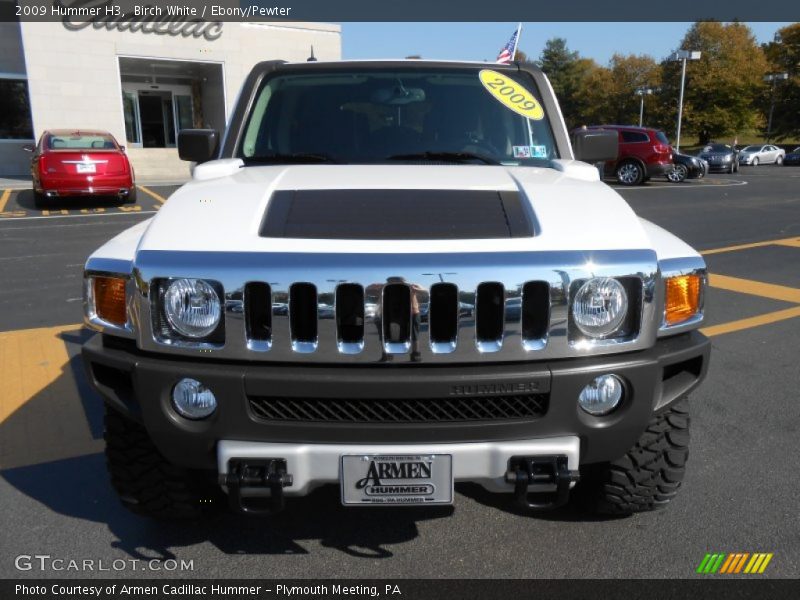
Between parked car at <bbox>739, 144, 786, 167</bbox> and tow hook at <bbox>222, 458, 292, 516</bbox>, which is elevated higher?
tow hook at <bbox>222, 458, 292, 516</bbox>

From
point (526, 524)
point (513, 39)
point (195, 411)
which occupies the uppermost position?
point (513, 39)

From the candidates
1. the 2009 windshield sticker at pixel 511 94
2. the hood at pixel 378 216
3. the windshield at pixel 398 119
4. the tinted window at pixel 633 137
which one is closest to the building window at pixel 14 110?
the tinted window at pixel 633 137

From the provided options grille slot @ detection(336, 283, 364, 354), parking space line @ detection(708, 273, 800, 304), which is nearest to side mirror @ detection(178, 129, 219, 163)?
grille slot @ detection(336, 283, 364, 354)

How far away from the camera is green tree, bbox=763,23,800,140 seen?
202ft

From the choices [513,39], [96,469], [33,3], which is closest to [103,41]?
[33,3]

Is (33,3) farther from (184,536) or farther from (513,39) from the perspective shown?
(184,536)

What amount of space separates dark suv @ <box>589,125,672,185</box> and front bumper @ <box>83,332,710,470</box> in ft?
66.4

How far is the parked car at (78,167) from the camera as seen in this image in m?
13.1

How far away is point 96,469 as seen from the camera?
3.32m

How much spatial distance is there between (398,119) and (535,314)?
1.67 metres

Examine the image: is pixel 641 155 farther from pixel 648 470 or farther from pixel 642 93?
pixel 642 93

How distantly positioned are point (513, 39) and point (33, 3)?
20.1 m

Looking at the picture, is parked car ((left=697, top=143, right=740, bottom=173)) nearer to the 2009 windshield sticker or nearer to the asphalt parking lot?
the asphalt parking lot

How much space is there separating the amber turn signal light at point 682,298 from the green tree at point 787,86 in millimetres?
69566
